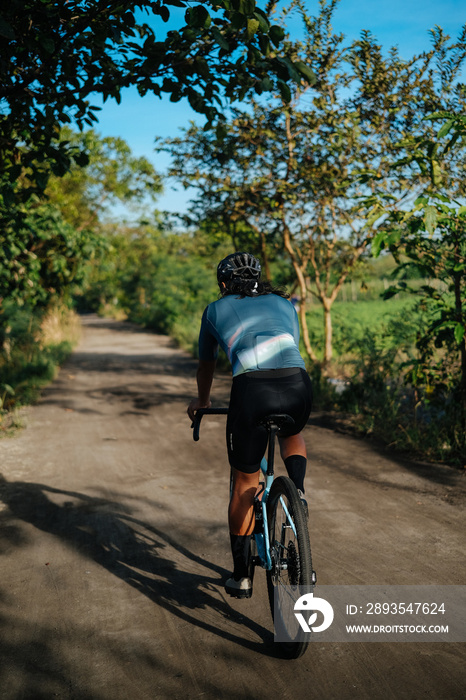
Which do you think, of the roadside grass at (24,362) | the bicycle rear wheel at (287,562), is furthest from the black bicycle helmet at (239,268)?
the roadside grass at (24,362)

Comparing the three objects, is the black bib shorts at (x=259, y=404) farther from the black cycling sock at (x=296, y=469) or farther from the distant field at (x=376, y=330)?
the distant field at (x=376, y=330)

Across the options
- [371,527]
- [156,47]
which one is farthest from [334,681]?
[156,47]

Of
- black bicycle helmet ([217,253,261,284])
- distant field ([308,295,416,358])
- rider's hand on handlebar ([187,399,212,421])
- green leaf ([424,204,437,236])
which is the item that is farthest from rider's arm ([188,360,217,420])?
distant field ([308,295,416,358])

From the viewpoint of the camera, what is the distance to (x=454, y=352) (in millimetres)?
6379

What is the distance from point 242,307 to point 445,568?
2130 mm

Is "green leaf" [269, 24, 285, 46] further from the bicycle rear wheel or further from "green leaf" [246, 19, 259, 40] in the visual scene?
the bicycle rear wheel

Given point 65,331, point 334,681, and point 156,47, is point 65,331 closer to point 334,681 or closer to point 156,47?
point 156,47

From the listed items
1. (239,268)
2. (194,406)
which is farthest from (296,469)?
(239,268)

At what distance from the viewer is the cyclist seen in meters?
2.86

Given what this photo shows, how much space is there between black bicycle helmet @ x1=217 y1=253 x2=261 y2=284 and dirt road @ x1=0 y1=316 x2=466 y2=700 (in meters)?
1.90

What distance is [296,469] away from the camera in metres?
2.97

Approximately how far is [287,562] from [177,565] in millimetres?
1241

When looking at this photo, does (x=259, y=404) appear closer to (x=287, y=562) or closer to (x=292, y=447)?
(x=292, y=447)

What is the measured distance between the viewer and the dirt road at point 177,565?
8.52 feet
